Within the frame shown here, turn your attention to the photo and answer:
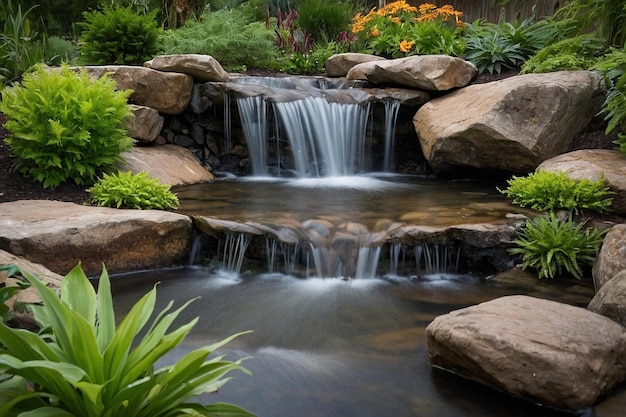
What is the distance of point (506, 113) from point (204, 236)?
189 inches

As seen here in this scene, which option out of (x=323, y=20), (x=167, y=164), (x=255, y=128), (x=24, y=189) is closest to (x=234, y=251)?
(x=24, y=189)

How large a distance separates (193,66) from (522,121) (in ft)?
17.1

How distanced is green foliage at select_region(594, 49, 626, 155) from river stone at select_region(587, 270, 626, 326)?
11.2 feet

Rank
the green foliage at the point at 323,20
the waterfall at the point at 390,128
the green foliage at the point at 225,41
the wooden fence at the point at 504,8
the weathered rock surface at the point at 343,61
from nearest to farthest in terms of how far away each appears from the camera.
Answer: the waterfall at the point at 390,128
the green foliage at the point at 225,41
the weathered rock surface at the point at 343,61
the wooden fence at the point at 504,8
the green foliage at the point at 323,20

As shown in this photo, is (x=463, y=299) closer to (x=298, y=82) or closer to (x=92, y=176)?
(x=92, y=176)

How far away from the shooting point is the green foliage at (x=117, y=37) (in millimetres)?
10797

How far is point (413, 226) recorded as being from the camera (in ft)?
19.5

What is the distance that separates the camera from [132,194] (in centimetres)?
643

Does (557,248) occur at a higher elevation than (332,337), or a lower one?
higher

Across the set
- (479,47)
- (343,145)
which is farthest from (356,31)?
(343,145)

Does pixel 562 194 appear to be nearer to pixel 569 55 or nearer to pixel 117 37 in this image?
pixel 569 55

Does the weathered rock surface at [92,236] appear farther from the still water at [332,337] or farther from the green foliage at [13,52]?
the green foliage at [13,52]

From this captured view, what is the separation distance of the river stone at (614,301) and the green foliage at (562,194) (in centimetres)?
208

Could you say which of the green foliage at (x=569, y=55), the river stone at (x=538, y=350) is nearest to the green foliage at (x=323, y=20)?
the green foliage at (x=569, y=55)
